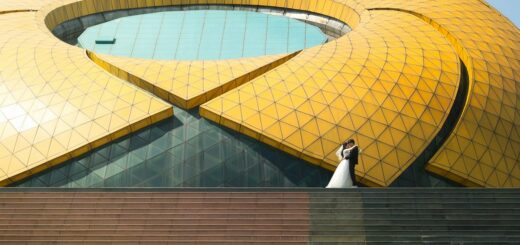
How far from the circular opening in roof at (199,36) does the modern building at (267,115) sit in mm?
3750

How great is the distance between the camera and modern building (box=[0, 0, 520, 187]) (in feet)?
66.1

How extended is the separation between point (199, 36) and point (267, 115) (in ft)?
31.0

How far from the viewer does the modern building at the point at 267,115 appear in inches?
794

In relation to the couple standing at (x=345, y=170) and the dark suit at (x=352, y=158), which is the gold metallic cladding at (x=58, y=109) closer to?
the couple standing at (x=345, y=170)

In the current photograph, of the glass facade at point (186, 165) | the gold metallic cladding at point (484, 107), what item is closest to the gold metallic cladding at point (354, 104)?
the glass facade at point (186, 165)

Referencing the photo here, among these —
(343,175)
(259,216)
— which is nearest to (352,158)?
(343,175)

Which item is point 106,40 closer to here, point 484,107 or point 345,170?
point 345,170

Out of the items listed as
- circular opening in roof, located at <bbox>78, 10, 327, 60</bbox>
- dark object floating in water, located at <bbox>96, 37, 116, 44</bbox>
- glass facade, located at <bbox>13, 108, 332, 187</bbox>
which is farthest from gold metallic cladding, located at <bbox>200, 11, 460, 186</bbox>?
dark object floating in water, located at <bbox>96, 37, 116, 44</bbox>

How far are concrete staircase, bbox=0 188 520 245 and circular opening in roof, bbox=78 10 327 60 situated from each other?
12.6 metres

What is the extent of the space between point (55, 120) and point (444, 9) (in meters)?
18.3

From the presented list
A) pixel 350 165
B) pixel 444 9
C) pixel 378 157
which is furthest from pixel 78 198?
pixel 444 9

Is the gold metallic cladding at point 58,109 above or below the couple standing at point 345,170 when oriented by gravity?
below

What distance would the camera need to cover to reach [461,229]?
15.0m

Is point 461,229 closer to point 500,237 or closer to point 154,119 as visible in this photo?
point 500,237
